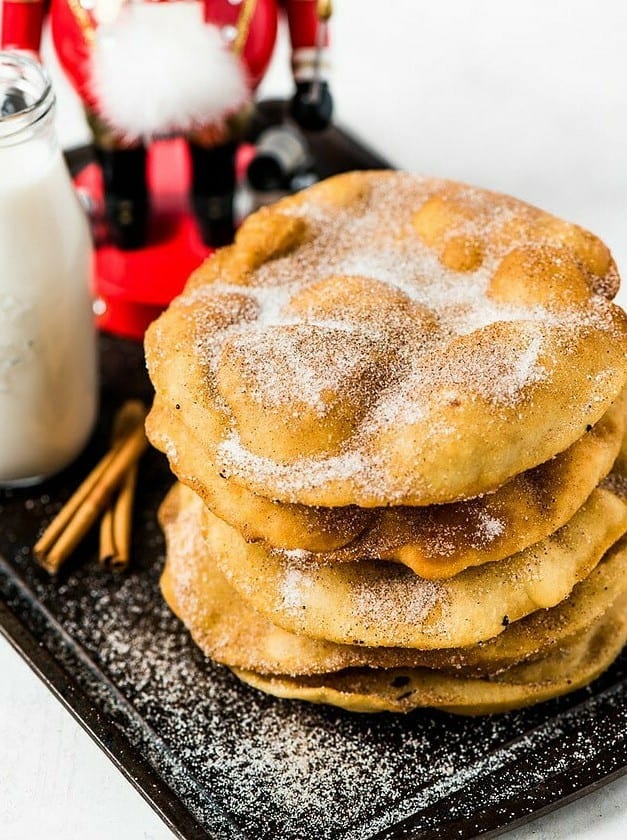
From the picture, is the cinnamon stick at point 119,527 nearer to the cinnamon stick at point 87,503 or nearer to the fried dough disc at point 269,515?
the cinnamon stick at point 87,503

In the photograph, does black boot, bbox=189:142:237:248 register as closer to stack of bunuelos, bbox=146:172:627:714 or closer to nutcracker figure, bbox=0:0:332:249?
nutcracker figure, bbox=0:0:332:249

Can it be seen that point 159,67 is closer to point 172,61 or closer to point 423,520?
point 172,61

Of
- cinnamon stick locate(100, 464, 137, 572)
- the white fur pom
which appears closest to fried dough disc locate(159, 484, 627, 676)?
cinnamon stick locate(100, 464, 137, 572)

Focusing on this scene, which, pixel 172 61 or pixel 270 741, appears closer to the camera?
pixel 270 741

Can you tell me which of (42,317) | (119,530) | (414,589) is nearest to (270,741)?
(414,589)

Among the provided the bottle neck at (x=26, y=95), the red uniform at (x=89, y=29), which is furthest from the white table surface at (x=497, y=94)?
the bottle neck at (x=26, y=95)

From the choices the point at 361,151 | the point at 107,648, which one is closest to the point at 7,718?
the point at 107,648

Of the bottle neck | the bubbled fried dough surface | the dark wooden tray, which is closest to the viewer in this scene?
the bubbled fried dough surface

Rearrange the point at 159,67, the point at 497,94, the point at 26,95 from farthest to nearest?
1. the point at 497,94
2. the point at 159,67
3. the point at 26,95
